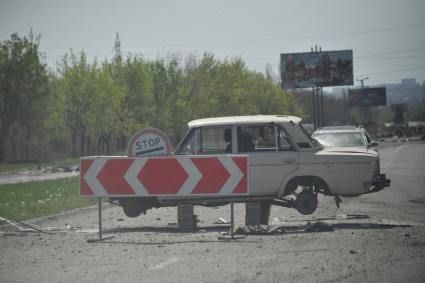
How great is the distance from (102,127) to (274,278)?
5387cm

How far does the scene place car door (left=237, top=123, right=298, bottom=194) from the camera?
13.5 m

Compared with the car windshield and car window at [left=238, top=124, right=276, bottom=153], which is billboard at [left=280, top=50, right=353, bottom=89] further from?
car window at [left=238, top=124, right=276, bottom=153]

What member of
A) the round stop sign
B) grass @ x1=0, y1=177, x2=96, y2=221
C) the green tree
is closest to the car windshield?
grass @ x1=0, y1=177, x2=96, y2=221

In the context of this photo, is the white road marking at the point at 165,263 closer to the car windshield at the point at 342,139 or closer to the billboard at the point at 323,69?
the car windshield at the point at 342,139

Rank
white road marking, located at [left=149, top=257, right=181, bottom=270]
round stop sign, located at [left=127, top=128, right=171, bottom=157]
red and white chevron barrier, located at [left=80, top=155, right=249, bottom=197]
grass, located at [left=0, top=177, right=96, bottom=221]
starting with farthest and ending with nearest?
grass, located at [left=0, top=177, right=96, bottom=221] < round stop sign, located at [left=127, top=128, right=171, bottom=157] < red and white chevron barrier, located at [left=80, top=155, right=249, bottom=197] < white road marking, located at [left=149, top=257, right=181, bottom=270]

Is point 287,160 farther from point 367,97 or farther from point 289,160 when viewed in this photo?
point 367,97

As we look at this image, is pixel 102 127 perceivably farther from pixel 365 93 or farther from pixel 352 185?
pixel 365 93

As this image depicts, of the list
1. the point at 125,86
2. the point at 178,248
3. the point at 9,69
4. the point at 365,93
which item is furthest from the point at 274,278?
the point at 365,93

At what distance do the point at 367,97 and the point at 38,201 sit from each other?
107007mm

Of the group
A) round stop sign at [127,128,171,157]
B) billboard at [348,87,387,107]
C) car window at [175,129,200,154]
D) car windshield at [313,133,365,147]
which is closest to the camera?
round stop sign at [127,128,171,157]

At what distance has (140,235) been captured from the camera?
1151cm

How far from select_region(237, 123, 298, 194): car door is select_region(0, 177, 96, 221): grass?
16.0 feet

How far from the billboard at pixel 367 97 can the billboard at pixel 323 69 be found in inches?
1956

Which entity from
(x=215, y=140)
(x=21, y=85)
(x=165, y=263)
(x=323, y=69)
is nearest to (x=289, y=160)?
(x=215, y=140)
